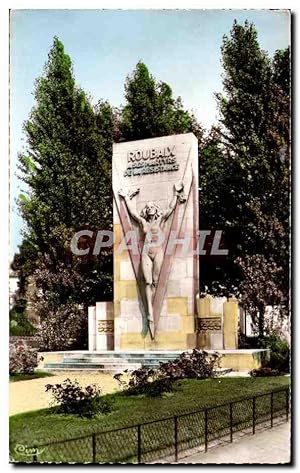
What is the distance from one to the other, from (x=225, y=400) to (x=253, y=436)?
2.15ft

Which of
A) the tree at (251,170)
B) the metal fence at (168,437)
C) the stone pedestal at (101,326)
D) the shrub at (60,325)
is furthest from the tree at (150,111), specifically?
the metal fence at (168,437)

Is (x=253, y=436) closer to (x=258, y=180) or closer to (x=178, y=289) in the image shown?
(x=178, y=289)

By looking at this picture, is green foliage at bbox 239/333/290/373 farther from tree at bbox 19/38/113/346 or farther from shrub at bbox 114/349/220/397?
tree at bbox 19/38/113/346

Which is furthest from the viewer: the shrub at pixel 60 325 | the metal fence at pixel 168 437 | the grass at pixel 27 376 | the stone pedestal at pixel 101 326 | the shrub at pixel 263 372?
the stone pedestal at pixel 101 326

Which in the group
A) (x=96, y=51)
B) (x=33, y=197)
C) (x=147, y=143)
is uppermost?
(x=96, y=51)

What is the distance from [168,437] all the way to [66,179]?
4.30m

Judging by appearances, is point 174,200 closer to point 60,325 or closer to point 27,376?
point 60,325

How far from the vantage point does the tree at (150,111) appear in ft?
39.3

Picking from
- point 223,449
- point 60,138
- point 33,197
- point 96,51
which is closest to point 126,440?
point 223,449

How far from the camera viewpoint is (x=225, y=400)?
37.3 feet

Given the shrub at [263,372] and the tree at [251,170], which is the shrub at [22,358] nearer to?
the tree at [251,170]

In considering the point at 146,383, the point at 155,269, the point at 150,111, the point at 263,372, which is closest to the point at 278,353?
the point at 263,372

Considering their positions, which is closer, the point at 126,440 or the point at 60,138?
the point at 126,440

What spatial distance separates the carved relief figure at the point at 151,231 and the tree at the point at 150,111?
3.07ft
